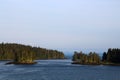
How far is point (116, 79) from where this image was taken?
397ft

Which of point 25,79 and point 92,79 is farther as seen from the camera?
point 92,79

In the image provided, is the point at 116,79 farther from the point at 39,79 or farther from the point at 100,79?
the point at 39,79

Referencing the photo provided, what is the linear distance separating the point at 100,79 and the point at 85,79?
508cm

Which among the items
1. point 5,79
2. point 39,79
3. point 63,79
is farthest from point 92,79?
point 5,79

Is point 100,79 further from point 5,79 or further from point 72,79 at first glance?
point 5,79

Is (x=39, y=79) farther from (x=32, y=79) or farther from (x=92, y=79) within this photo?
(x=92, y=79)

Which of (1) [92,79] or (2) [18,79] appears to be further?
(1) [92,79]

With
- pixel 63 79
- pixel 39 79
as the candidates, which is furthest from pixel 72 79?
pixel 39 79

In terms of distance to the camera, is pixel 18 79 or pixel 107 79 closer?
pixel 18 79

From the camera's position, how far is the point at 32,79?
377ft

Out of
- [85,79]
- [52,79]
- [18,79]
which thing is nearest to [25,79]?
[18,79]

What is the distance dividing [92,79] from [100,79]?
3000 mm

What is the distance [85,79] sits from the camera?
121000mm

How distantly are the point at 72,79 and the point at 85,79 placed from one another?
4.59m
